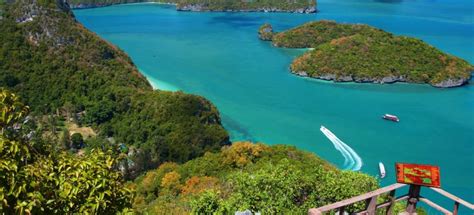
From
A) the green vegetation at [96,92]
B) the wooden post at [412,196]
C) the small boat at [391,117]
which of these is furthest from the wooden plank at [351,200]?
the small boat at [391,117]

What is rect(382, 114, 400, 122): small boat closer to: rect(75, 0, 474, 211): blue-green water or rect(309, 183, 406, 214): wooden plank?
rect(75, 0, 474, 211): blue-green water

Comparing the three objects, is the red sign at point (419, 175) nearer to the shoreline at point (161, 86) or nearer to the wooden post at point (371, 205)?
the wooden post at point (371, 205)

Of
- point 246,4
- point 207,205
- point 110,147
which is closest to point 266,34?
point 246,4

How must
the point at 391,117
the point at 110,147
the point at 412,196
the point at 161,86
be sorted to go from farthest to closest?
the point at 161,86 < the point at 391,117 < the point at 110,147 < the point at 412,196

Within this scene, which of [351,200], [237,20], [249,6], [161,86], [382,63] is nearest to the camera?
[351,200]

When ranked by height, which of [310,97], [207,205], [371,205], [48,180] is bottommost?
[310,97]

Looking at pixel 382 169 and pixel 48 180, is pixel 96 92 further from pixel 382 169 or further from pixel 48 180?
pixel 48 180

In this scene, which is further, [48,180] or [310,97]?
[310,97]
